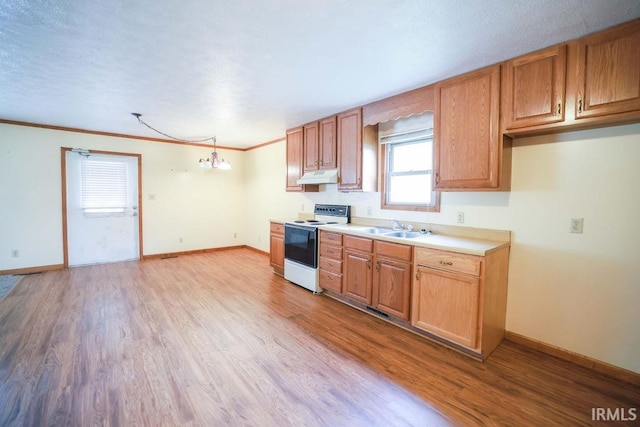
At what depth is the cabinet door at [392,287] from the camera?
2.80 m

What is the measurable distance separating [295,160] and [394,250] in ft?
8.28

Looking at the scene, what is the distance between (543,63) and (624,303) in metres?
1.92

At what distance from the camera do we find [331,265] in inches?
144

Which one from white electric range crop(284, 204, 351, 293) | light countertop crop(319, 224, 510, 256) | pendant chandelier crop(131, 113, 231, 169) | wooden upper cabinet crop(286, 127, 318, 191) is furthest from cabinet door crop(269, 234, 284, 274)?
light countertop crop(319, 224, 510, 256)

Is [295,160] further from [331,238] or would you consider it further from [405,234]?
[405,234]

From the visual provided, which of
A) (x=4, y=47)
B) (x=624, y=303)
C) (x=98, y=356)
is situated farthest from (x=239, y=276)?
(x=624, y=303)

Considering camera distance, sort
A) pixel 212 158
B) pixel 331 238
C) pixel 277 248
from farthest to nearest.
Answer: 1. pixel 212 158
2. pixel 277 248
3. pixel 331 238

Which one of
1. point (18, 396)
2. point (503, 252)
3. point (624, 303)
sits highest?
point (503, 252)

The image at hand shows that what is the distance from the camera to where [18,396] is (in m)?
1.89

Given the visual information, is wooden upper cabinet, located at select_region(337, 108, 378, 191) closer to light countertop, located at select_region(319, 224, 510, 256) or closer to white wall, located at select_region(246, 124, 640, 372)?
light countertop, located at select_region(319, 224, 510, 256)

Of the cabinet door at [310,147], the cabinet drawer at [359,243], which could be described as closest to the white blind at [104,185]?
the cabinet door at [310,147]

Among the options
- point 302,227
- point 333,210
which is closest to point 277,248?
point 302,227

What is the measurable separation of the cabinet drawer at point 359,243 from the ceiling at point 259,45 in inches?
65.1

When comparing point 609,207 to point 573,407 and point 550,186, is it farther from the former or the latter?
point 573,407
